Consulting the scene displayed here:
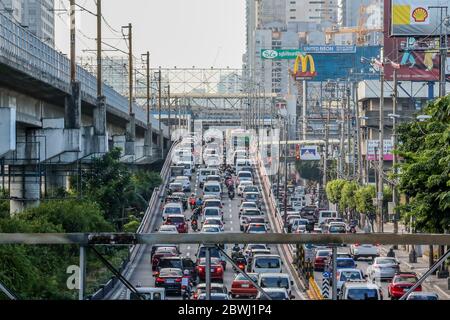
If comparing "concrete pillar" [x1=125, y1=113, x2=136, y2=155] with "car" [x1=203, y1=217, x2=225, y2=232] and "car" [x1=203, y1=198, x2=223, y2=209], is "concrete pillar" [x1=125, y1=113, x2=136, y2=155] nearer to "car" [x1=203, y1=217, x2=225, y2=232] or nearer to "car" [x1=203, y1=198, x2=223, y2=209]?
"car" [x1=203, y1=198, x2=223, y2=209]

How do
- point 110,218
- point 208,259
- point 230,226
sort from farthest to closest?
point 230,226 < point 110,218 < point 208,259

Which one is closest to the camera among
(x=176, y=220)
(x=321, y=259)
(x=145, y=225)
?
(x=321, y=259)

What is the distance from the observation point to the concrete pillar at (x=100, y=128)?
2158 inches

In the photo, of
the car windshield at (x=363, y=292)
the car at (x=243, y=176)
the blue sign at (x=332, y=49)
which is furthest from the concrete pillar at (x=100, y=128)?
the blue sign at (x=332, y=49)

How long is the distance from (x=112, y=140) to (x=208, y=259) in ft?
225

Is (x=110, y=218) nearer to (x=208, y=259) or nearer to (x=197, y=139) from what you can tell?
(x=208, y=259)

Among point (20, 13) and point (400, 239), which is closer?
point (400, 239)

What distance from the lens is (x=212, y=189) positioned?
90062 mm

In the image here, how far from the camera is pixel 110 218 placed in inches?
2352

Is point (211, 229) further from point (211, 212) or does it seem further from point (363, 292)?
point (363, 292)

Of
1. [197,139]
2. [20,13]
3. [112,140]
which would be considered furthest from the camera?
[20,13]

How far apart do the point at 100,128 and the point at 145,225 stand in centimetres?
1081

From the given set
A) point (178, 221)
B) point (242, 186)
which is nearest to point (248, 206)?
point (178, 221)
